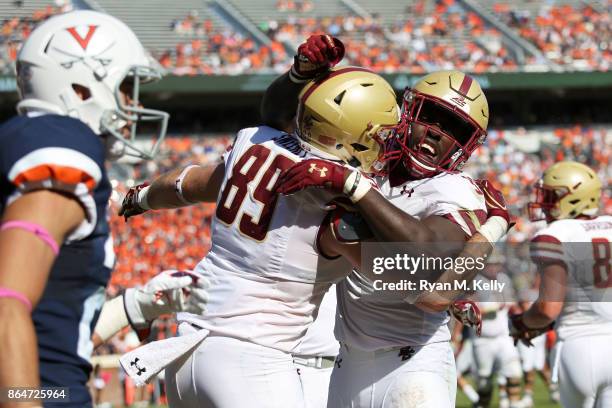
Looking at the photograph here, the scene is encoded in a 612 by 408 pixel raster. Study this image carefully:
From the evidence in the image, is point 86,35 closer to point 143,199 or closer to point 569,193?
point 143,199

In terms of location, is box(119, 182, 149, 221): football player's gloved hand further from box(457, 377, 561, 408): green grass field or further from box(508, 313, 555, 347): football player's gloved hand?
A: box(457, 377, 561, 408): green grass field

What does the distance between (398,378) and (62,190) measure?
1.81 meters

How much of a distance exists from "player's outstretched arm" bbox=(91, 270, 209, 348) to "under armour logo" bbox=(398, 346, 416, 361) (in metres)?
1.07

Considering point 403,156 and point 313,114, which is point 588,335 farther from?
point 313,114

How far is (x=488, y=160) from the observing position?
2330cm

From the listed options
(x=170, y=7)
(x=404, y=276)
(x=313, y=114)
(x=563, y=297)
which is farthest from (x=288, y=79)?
(x=170, y=7)

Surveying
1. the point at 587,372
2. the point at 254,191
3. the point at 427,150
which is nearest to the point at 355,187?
the point at 254,191

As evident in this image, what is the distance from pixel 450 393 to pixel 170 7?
2338 centimetres

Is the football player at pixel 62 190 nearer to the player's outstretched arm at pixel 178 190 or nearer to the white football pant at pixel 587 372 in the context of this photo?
the player's outstretched arm at pixel 178 190

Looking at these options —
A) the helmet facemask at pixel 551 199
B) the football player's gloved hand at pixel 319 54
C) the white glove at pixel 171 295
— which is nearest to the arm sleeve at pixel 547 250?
the helmet facemask at pixel 551 199

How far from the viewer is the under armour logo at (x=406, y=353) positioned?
12.4 ft

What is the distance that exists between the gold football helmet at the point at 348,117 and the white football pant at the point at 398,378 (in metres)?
0.81

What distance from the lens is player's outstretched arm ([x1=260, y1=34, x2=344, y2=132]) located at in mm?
3555

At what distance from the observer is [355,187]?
324cm
